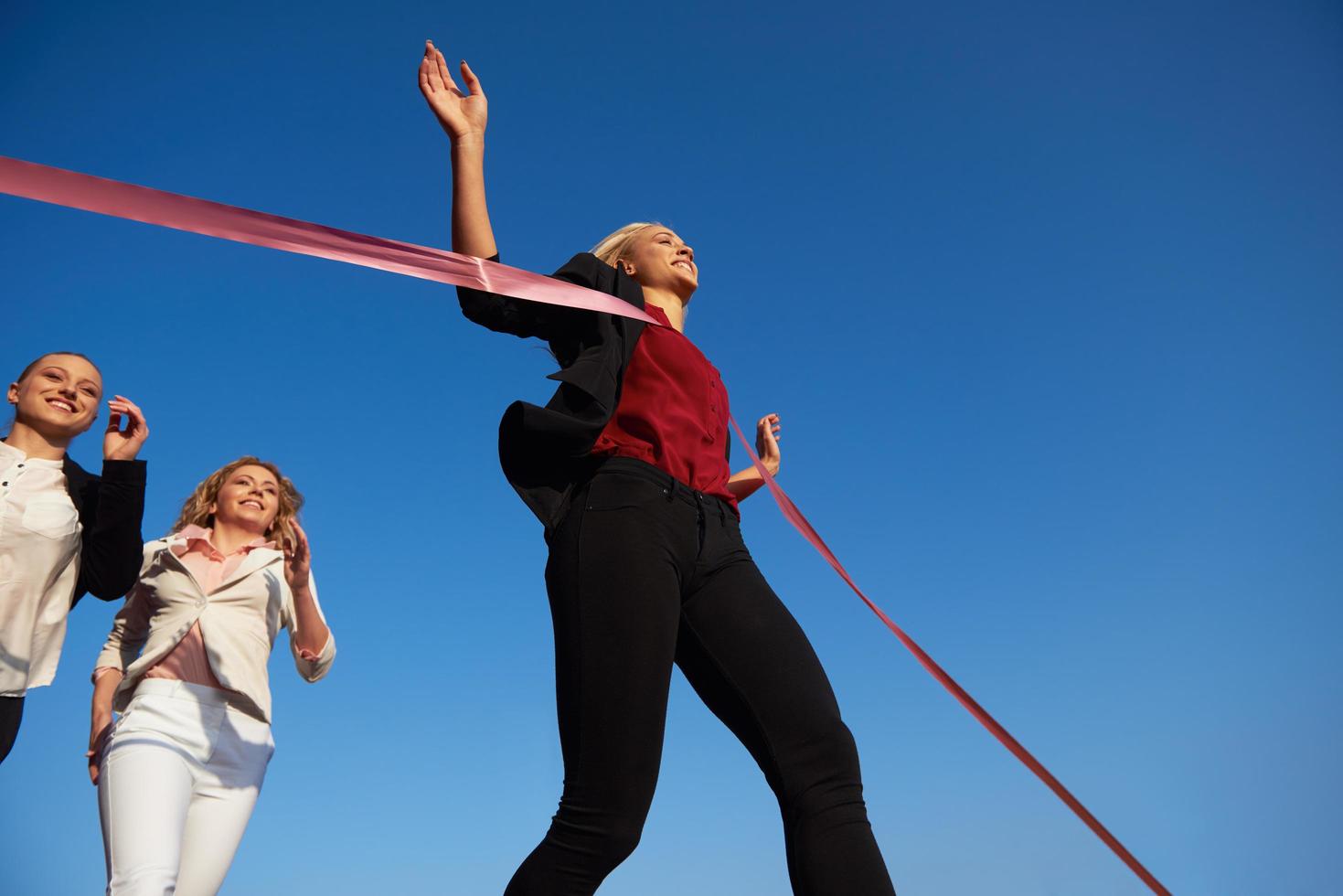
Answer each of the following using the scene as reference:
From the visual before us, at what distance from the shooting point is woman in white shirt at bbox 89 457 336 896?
3410 millimetres

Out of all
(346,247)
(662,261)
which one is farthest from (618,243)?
(346,247)

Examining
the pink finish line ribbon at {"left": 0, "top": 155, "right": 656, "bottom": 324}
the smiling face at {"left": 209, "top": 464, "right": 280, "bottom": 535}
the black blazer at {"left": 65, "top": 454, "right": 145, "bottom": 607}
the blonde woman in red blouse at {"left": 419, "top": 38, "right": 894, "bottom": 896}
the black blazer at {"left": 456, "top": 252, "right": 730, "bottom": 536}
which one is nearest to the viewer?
the pink finish line ribbon at {"left": 0, "top": 155, "right": 656, "bottom": 324}

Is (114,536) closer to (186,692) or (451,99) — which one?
(186,692)

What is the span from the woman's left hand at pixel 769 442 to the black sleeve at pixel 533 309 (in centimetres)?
115

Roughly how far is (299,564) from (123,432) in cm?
81

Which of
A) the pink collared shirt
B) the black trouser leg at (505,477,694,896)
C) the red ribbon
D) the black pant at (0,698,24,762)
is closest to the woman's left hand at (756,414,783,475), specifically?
the red ribbon

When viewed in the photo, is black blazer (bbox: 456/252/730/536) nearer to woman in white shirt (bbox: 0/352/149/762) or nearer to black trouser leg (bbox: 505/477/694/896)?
black trouser leg (bbox: 505/477/694/896)

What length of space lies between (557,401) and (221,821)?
2.16 metres

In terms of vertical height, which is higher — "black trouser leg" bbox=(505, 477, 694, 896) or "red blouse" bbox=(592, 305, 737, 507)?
"red blouse" bbox=(592, 305, 737, 507)

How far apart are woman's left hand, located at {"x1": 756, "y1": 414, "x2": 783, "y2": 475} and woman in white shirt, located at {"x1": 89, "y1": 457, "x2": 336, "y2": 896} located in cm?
179

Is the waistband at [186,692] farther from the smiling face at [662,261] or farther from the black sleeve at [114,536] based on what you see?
the smiling face at [662,261]

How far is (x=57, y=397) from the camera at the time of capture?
12.3 feet

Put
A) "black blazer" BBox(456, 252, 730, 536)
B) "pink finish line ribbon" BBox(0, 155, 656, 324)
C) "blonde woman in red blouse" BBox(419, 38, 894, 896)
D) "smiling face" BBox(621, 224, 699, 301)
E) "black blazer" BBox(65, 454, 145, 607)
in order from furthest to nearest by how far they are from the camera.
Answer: "black blazer" BBox(65, 454, 145, 607) → "smiling face" BBox(621, 224, 699, 301) → "black blazer" BBox(456, 252, 730, 536) → "blonde woman in red blouse" BBox(419, 38, 894, 896) → "pink finish line ribbon" BBox(0, 155, 656, 324)

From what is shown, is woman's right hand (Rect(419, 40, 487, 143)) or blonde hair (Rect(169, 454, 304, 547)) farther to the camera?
blonde hair (Rect(169, 454, 304, 547))
